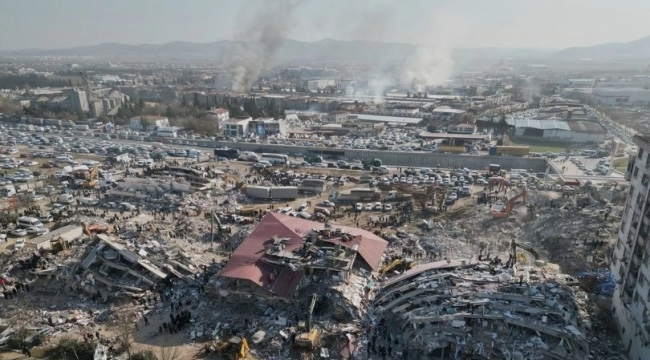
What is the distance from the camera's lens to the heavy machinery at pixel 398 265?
2416cm

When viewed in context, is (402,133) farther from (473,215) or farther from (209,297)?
(209,297)

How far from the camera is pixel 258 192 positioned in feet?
125

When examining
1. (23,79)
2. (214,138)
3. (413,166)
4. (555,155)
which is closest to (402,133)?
(413,166)

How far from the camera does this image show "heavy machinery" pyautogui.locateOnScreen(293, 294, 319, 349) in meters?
18.1

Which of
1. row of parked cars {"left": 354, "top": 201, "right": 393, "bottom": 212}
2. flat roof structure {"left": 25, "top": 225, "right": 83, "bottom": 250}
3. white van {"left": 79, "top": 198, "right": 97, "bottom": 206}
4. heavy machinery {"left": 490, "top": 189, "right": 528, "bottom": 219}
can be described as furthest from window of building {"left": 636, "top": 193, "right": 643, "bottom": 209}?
white van {"left": 79, "top": 198, "right": 97, "bottom": 206}

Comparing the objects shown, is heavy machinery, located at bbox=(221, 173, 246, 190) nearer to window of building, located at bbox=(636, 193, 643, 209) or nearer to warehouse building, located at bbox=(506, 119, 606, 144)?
window of building, located at bbox=(636, 193, 643, 209)

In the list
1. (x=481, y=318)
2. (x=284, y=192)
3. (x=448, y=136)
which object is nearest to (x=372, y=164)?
(x=284, y=192)

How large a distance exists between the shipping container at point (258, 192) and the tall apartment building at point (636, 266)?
26.6m

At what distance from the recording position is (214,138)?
6359 cm

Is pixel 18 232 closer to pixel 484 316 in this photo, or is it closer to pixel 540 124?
pixel 484 316

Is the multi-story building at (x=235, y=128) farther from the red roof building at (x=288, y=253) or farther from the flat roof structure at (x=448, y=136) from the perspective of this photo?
the red roof building at (x=288, y=253)

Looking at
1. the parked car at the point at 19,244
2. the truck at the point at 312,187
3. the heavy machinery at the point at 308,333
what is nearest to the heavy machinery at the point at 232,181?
the truck at the point at 312,187

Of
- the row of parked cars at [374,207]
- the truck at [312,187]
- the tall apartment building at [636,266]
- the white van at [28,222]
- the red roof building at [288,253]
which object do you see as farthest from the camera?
the truck at [312,187]

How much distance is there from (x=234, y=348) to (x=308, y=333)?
3.30 metres
